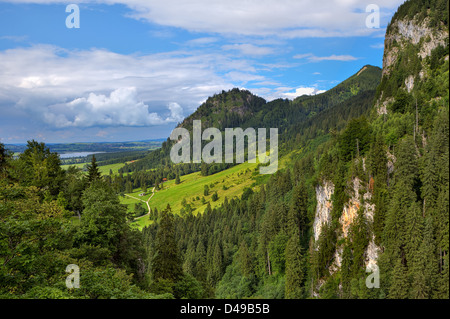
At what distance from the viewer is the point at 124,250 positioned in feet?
115

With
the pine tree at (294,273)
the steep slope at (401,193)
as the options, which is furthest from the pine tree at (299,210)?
the pine tree at (294,273)

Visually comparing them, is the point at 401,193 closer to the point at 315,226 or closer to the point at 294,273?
the point at 294,273

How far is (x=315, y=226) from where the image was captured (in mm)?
90625

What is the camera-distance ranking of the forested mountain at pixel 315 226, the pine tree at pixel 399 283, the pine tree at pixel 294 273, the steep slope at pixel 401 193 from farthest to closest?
the pine tree at pixel 294 273 → the steep slope at pixel 401 193 → the pine tree at pixel 399 283 → the forested mountain at pixel 315 226

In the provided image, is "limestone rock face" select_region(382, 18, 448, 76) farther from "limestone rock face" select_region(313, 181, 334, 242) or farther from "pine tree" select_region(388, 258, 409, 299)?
"pine tree" select_region(388, 258, 409, 299)

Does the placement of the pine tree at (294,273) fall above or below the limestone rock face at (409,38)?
below

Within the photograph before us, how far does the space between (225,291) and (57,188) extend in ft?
186

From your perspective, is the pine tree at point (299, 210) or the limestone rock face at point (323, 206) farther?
the pine tree at point (299, 210)

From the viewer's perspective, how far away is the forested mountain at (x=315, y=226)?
21.9 meters

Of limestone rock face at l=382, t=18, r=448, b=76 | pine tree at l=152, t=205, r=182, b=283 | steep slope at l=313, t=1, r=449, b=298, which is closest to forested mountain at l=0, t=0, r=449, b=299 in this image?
pine tree at l=152, t=205, r=182, b=283

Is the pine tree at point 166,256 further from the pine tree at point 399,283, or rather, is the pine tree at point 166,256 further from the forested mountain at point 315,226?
the pine tree at point 399,283
